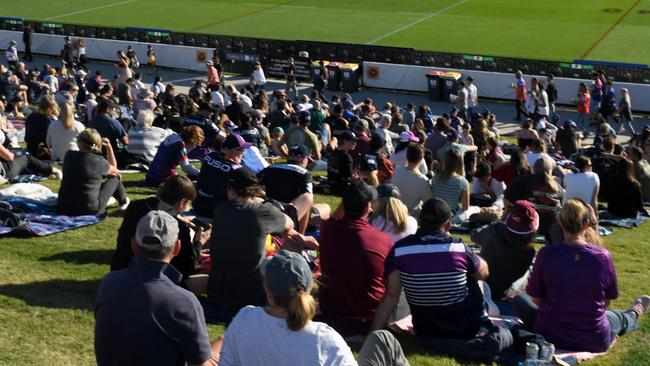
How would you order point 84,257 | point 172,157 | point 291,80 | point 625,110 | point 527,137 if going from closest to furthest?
point 84,257
point 172,157
point 527,137
point 625,110
point 291,80

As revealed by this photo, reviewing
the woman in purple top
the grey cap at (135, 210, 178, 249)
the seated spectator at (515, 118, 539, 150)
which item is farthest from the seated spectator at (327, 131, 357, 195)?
the grey cap at (135, 210, 178, 249)

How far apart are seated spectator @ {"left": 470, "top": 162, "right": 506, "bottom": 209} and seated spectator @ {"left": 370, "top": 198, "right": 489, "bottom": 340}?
6.96 m

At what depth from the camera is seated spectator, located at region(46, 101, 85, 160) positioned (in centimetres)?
1516

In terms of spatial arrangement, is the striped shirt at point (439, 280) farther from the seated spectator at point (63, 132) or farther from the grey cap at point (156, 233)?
the seated spectator at point (63, 132)

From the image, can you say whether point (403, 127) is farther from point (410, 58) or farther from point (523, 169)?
point (410, 58)

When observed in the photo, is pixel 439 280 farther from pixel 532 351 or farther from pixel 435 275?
pixel 532 351

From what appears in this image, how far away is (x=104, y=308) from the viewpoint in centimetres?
606

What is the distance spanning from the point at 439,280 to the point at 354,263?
790 millimetres

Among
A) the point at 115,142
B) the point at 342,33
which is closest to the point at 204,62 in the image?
the point at 342,33

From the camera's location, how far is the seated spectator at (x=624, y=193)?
617 inches

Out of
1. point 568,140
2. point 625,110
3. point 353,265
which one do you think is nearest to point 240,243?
point 353,265

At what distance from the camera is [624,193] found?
15.8 metres

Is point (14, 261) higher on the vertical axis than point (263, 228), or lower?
lower

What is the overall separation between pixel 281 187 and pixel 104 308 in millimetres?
5690
